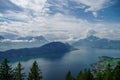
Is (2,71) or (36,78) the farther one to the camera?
(36,78)

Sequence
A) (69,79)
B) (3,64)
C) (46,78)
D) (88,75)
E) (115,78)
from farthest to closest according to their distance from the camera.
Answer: (46,78), (69,79), (88,75), (115,78), (3,64)

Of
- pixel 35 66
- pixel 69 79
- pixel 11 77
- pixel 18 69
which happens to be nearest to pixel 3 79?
pixel 11 77

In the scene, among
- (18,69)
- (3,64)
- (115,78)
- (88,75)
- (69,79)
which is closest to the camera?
(3,64)

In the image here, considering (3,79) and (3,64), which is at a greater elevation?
(3,64)

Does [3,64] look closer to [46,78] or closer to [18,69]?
[18,69]

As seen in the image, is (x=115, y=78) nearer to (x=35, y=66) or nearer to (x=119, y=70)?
(x=119, y=70)

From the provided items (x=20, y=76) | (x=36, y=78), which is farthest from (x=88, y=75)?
(x=20, y=76)

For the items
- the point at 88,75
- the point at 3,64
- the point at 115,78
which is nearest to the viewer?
the point at 3,64

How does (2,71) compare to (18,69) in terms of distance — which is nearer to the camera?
(2,71)

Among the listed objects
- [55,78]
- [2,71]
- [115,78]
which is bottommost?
[55,78]
